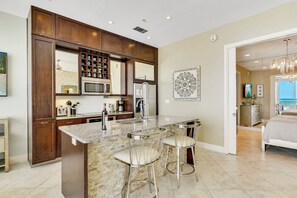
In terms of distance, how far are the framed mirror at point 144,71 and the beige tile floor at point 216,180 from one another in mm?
2827

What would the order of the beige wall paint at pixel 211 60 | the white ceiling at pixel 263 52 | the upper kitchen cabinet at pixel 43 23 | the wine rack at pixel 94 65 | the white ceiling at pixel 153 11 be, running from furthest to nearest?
the white ceiling at pixel 263 52 < the wine rack at pixel 94 65 < the beige wall paint at pixel 211 60 < the upper kitchen cabinet at pixel 43 23 < the white ceiling at pixel 153 11

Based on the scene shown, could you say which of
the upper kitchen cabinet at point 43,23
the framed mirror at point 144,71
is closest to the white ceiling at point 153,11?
the upper kitchen cabinet at point 43,23

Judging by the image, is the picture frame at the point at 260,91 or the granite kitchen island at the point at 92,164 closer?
the granite kitchen island at the point at 92,164

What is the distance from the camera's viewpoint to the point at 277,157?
350 cm

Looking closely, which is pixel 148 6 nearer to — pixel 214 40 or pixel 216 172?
pixel 214 40

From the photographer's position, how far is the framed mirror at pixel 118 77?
4.72 metres

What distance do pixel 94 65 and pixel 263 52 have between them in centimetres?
547

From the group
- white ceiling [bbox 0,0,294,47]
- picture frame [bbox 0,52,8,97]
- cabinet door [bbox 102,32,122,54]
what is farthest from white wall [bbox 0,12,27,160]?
cabinet door [bbox 102,32,122,54]

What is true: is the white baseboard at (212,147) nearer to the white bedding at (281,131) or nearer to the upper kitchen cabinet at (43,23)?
the white bedding at (281,131)

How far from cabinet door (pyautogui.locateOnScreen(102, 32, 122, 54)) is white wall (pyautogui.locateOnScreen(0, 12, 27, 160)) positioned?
1.66m

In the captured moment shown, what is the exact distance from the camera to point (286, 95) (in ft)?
23.7

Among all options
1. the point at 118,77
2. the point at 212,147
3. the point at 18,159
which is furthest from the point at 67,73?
the point at 212,147

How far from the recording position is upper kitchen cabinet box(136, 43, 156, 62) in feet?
16.0

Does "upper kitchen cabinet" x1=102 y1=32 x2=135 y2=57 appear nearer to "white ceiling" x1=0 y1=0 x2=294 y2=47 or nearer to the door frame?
"white ceiling" x1=0 y1=0 x2=294 y2=47
